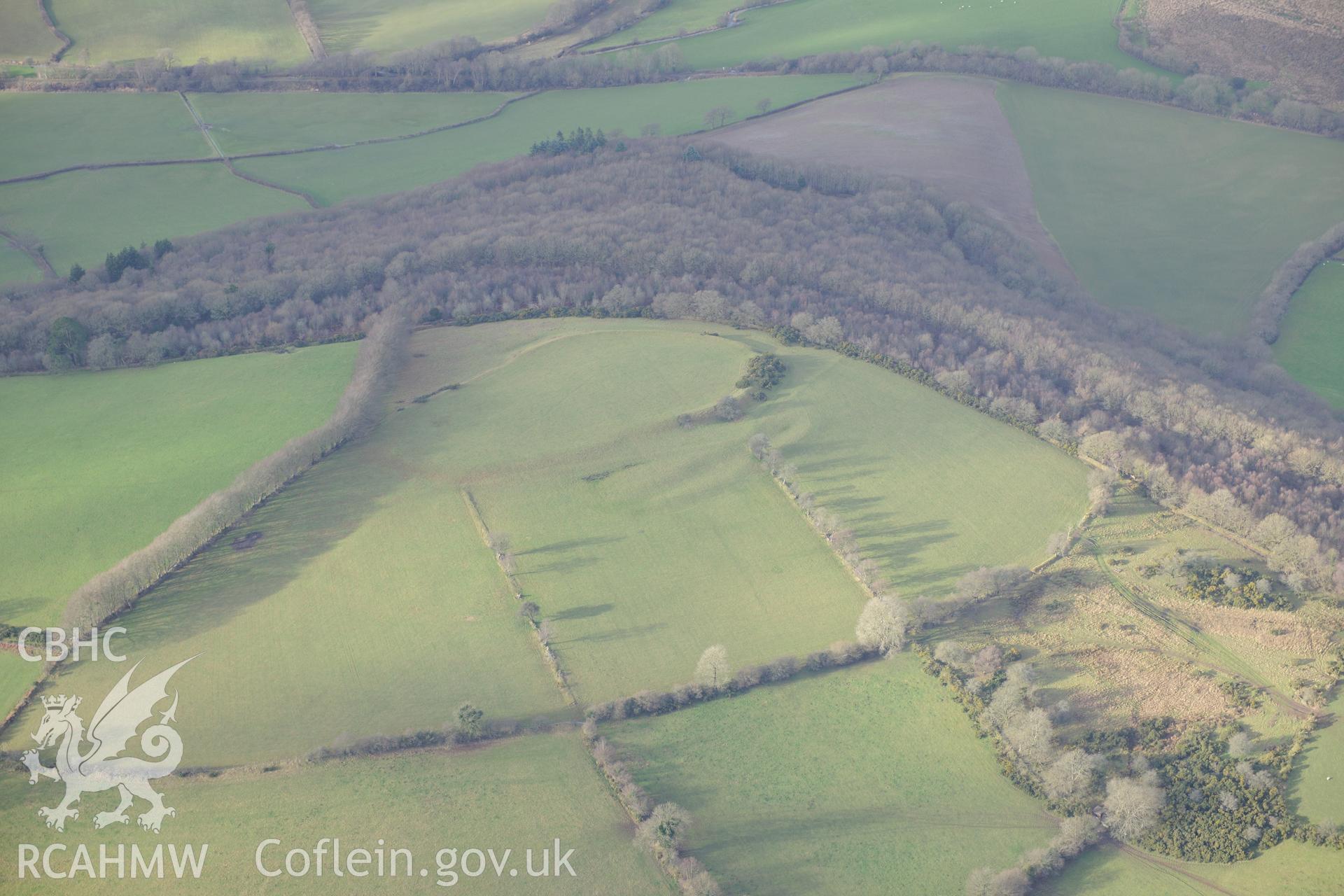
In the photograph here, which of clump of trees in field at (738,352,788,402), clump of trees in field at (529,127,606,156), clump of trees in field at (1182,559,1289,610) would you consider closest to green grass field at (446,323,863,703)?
clump of trees in field at (738,352,788,402)

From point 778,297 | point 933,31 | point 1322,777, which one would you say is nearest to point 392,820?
point 1322,777

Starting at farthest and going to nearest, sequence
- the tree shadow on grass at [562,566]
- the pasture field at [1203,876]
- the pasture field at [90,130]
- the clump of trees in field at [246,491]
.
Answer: the pasture field at [90,130], the tree shadow on grass at [562,566], the clump of trees in field at [246,491], the pasture field at [1203,876]

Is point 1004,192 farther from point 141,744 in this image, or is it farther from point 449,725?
point 141,744

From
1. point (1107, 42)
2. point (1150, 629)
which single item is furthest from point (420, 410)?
point (1107, 42)

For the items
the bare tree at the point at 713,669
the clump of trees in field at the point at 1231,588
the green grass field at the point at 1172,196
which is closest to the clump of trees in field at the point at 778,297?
the clump of trees in field at the point at 1231,588

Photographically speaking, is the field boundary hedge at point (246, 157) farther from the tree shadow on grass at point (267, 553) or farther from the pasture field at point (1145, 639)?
the pasture field at point (1145, 639)

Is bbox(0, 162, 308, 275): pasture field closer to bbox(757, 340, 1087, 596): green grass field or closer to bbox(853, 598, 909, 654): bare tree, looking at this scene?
bbox(757, 340, 1087, 596): green grass field
